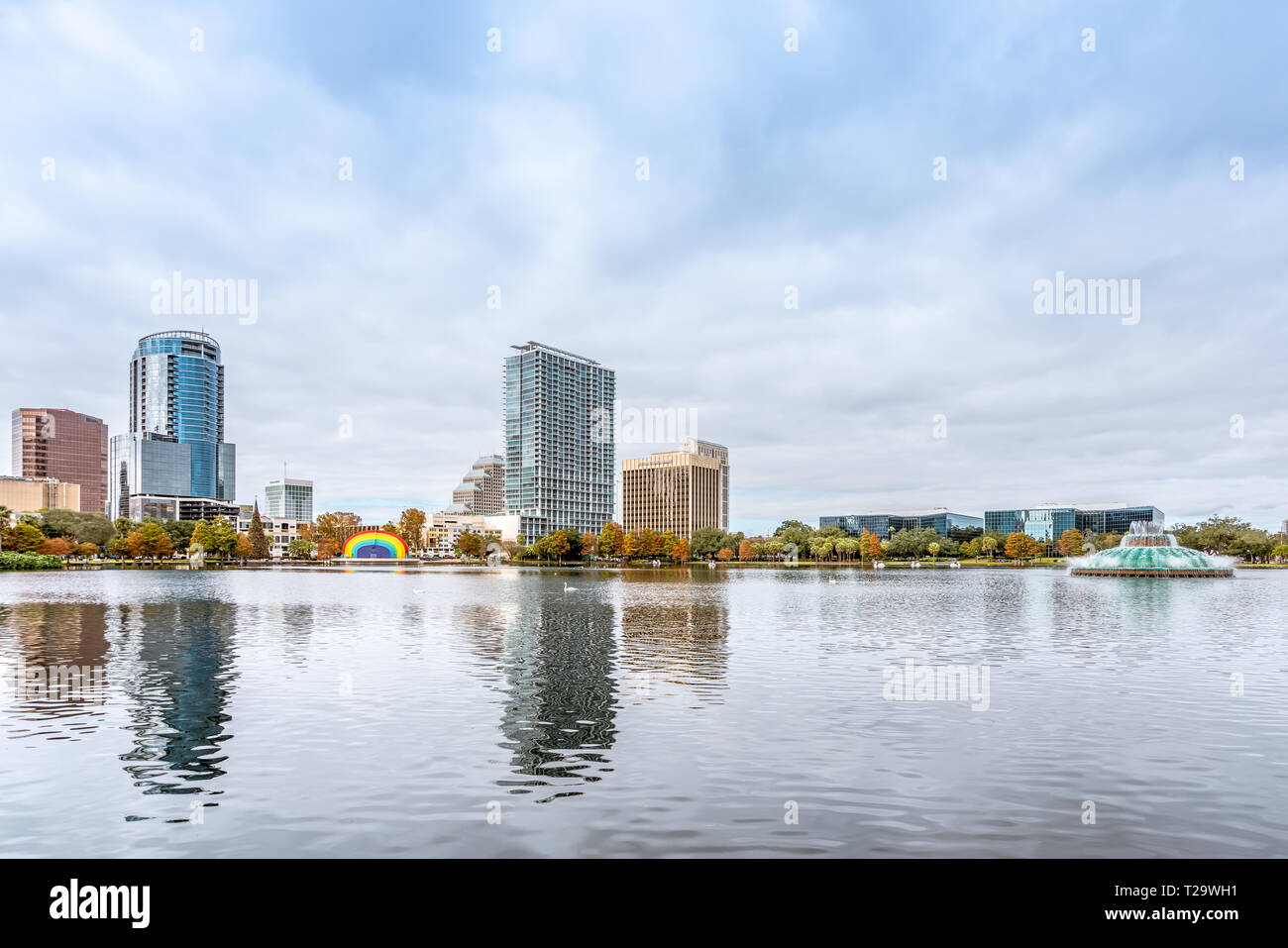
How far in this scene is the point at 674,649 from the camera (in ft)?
147

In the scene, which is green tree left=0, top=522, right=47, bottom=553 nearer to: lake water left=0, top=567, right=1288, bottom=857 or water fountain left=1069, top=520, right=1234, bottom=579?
lake water left=0, top=567, right=1288, bottom=857

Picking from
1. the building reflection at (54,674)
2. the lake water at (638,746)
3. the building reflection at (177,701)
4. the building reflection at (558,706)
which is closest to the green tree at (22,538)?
the building reflection at (54,674)

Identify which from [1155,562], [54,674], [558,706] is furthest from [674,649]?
[1155,562]

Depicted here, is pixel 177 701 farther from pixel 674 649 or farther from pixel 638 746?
pixel 674 649

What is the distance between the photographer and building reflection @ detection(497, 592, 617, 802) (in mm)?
20672

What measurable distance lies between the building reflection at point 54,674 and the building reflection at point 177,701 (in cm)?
136

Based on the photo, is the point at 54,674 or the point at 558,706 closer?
the point at 558,706

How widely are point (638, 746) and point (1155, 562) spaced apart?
521 ft

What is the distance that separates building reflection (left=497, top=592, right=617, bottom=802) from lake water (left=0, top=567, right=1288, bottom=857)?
7.2 inches

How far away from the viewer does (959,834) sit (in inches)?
647
